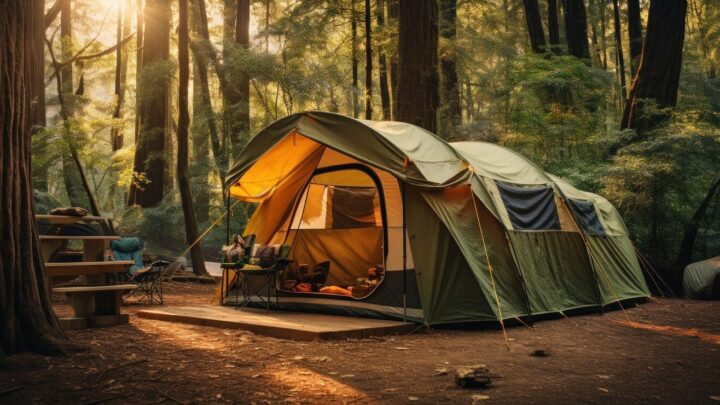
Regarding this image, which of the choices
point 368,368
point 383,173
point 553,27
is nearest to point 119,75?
point 553,27

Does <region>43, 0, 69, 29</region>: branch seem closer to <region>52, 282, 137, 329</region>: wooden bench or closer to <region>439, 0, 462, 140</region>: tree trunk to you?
<region>439, 0, 462, 140</region>: tree trunk

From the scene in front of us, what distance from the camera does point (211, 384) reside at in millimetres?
3869

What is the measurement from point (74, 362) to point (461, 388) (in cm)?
262

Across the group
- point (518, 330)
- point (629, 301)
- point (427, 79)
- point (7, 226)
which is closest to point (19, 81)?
point (7, 226)

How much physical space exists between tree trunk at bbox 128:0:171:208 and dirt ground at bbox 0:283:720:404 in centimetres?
898

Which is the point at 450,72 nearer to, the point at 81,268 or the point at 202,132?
the point at 202,132

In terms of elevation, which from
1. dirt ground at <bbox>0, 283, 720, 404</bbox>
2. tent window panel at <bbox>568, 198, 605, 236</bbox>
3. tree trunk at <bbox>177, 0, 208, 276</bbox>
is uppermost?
tree trunk at <bbox>177, 0, 208, 276</bbox>

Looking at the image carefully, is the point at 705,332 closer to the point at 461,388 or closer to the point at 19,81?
the point at 461,388

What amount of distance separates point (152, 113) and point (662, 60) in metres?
11.2

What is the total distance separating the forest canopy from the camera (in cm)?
1065

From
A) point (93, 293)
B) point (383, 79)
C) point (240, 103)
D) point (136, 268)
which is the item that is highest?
point (383, 79)

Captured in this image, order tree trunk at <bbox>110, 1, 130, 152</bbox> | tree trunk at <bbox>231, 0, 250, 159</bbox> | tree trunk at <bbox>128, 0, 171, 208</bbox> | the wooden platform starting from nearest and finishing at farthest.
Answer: the wooden platform < tree trunk at <bbox>128, 0, 171, 208</bbox> < tree trunk at <bbox>231, 0, 250, 159</bbox> < tree trunk at <bbox>110, 1, 130, 152</bbox>

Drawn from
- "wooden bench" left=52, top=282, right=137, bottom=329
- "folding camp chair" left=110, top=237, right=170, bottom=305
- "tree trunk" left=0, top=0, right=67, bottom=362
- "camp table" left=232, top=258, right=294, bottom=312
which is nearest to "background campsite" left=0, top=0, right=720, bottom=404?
"tree trunk" left=0, top=0, right=67, bottom=362

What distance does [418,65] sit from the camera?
9.03 m
